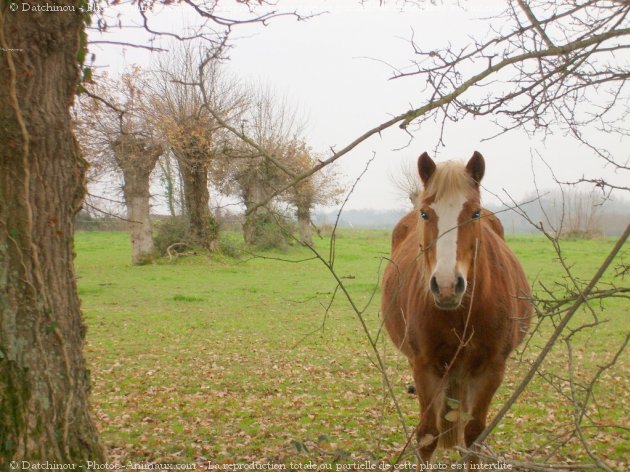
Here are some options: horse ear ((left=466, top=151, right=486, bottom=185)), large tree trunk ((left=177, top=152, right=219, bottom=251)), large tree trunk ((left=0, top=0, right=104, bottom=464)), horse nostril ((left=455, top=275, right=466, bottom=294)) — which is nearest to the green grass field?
horse nostril ((left=455, top=275, right=466, bottom=294))

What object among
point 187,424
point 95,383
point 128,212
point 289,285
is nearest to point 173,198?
point 128,212

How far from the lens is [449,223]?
3.41 m

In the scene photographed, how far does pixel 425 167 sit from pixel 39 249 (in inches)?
92.4

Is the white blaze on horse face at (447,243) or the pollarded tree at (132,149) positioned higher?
the pollarded tree at (132,149)

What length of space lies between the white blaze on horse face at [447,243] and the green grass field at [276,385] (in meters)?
0.34

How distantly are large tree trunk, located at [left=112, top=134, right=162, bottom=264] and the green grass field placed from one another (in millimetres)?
6471

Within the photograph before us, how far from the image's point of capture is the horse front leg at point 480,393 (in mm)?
3918

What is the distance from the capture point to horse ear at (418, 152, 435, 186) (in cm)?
371

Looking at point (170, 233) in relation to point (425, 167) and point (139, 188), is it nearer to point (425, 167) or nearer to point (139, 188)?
point (139, 188)

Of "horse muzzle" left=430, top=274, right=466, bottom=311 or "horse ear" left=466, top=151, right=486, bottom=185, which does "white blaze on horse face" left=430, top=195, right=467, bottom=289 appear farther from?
"horse ear" left=466, top=151, right=486, bottom=185

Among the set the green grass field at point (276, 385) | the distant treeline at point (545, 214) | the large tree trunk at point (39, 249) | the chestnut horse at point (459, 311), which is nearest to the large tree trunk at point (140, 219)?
the green grass field at point (276, 385)

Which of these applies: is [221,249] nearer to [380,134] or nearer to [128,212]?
[128,212]

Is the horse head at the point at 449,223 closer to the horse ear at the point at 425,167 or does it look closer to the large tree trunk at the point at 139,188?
the horse ear at the point at 425,167

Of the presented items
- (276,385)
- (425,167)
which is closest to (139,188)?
(276,385)
